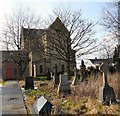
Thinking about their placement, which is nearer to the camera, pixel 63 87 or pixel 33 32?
pixel 63 87

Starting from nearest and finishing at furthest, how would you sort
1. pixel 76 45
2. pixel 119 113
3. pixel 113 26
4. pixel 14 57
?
pixel 119 113 < pixel 113 26 < pixel 76 45 < pixel 14 57

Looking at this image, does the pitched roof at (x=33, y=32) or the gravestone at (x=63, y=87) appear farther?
the pitched roof at (x=33, y=32)

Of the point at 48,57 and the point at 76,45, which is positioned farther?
the point at 48,57

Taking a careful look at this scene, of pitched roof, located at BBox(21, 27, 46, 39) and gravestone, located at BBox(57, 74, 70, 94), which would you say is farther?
pitched roof, located at BBox(21, 27, 46, 39)

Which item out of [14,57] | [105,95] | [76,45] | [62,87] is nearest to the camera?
[105,95]

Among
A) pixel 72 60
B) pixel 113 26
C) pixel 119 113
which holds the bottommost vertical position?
pixel 119 113

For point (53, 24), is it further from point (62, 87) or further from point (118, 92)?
point (118, 92)

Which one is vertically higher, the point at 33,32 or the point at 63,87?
the point at 33,32

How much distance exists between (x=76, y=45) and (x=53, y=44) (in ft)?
10.3

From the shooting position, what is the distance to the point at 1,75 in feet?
212

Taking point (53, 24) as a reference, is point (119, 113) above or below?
below

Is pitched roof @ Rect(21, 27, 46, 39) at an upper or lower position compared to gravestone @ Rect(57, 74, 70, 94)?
upper

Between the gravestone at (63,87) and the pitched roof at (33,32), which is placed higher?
the pitched roof at (33,32)

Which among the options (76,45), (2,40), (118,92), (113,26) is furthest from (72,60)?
A: (118,92)
